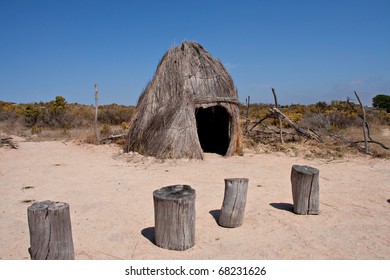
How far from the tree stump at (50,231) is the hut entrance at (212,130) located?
776 cm

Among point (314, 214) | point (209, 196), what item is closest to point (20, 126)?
point (209, 196)

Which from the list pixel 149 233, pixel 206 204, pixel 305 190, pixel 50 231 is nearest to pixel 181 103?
pixel 206 204

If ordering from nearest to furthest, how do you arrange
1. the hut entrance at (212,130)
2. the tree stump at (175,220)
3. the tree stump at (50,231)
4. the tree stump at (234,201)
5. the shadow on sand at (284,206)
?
1. the tree stump at (50,231)
2. the tree stump at (175,220)
3. the tree stump at (234,201)
4. the shadow on sand at (284,206)
5. the hut entrance at (212,130)

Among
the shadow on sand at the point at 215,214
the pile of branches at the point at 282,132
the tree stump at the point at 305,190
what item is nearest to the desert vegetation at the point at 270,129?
the pile of branches at the point at 282,132

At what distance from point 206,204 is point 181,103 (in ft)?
13.3

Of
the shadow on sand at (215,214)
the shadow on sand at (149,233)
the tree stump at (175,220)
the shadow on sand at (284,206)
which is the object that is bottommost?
the shadow on sand at (149,233)

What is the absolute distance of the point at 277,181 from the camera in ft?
23.2

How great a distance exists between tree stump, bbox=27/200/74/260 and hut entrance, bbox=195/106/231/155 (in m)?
7.76

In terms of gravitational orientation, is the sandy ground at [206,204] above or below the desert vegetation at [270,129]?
below

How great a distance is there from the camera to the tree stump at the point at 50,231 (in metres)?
3.21

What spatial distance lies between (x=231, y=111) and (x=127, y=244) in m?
6.38

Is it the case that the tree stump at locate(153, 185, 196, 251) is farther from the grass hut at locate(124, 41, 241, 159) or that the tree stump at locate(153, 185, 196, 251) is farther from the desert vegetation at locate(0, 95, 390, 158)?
the desert vegetation at locate(0, 95, 390, 158)

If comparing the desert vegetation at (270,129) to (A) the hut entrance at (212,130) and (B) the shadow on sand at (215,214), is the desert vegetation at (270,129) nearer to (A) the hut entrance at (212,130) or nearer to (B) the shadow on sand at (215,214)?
(A) the hut entrance at (212,130)
